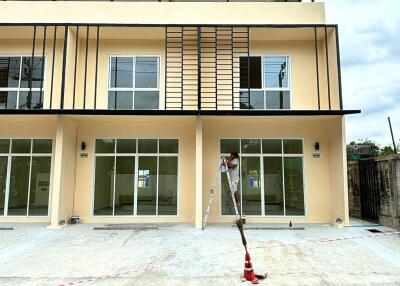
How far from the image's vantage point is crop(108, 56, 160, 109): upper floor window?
35.6 feet

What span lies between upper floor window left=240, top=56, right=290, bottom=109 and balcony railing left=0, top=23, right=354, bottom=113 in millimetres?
33

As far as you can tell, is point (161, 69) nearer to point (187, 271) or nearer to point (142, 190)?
point (142, 190)

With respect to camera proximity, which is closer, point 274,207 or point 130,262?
point 130,262

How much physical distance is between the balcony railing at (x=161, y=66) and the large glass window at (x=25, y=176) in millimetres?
1298

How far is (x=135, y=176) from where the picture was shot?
35.1ft

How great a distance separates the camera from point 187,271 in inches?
218

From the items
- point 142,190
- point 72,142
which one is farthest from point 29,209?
point 142,190

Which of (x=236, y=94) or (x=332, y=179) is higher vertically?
(x=236, y=94)

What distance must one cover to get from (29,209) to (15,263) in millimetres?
4951

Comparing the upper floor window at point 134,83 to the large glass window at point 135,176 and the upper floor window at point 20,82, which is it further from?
the upper floor window at point 20,82

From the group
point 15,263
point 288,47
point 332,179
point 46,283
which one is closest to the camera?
point 46,283

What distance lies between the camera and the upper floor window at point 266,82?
35.6 feet

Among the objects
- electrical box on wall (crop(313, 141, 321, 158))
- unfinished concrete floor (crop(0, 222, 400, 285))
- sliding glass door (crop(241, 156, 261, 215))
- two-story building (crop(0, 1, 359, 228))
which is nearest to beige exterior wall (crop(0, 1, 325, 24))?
two-story building (crop(0, 1, 359, 228))

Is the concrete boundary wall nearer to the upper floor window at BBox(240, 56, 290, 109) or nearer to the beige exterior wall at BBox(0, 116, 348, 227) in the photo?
the beige exterior wall at BBox(0, 116, 348, 227)
